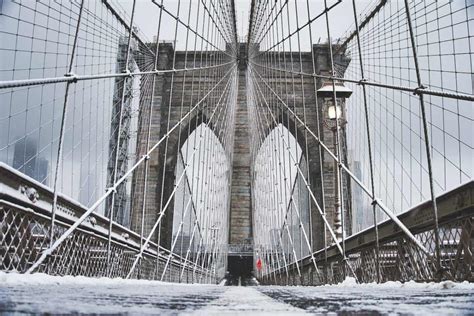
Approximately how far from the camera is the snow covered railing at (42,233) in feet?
6.01

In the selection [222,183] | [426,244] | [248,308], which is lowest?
[248,308]

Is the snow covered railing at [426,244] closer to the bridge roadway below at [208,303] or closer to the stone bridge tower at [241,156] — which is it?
the bridge roadway below at [208,303]

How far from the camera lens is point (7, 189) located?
1.77 m

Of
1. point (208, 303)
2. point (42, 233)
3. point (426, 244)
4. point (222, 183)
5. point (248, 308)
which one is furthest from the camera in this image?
point (222, 183)

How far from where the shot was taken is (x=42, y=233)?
7.45ft

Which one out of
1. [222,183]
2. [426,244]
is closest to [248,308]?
[426,244]

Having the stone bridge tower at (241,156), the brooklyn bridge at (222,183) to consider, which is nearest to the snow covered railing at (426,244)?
the brooklyn bridge at (222,183)

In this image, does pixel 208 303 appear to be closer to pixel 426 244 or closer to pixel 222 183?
pixel 426 244

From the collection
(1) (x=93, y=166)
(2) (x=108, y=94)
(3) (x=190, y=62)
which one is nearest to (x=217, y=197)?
(3) (x=190, y=62)

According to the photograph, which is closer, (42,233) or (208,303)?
(208,303)

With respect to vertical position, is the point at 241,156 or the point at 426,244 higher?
the point at 241,156

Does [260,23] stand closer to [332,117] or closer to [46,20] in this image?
[46,20]

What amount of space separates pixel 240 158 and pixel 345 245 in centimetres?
1268

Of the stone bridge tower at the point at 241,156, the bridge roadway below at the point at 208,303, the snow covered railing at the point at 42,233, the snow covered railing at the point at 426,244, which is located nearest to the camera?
the bridge roadway below at the point at 208,303
